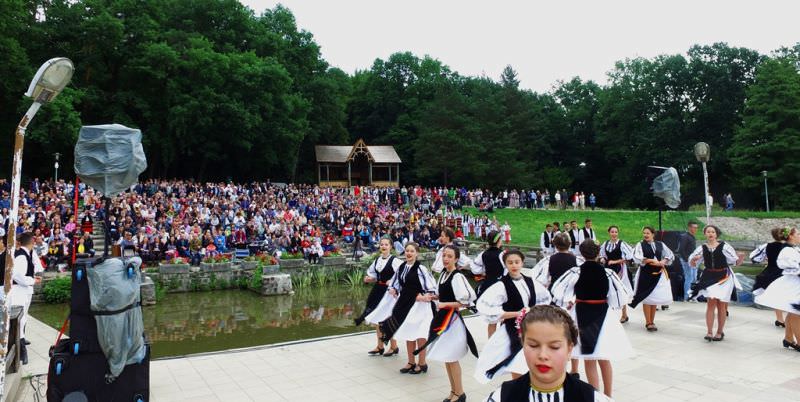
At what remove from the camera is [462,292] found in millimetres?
5879

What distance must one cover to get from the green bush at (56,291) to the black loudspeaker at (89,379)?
11637 mm

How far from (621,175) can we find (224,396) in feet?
160

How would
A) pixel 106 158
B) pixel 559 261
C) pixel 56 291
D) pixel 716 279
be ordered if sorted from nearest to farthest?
pixel 106 158 < pixel 559 261 < pixel 716 279 < pixel 56 291

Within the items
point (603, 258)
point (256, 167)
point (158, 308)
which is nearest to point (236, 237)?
point (158, 308)

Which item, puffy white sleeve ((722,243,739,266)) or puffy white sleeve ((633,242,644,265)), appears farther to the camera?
puffy white sleeve ((633,242,644,265))

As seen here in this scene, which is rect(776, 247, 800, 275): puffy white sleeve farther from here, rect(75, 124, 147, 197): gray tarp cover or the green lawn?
the green lawn

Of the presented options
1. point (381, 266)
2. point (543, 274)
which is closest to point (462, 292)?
point (543, 274)

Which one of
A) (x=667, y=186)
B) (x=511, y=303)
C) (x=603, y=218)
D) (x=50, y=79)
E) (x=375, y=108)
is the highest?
(x=375, y=108)

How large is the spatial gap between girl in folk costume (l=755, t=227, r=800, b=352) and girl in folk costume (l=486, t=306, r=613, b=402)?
6539 mm

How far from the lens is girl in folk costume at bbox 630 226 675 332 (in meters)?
8.83

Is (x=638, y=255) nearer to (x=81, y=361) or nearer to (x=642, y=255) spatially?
(x=642, y=255)

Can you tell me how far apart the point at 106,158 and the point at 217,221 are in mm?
16365

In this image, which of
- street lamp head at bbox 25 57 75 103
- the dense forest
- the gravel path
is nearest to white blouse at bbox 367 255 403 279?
street lamp head at bbox 25 57 75 103

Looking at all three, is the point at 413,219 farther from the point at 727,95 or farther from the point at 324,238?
the point at 727,95
